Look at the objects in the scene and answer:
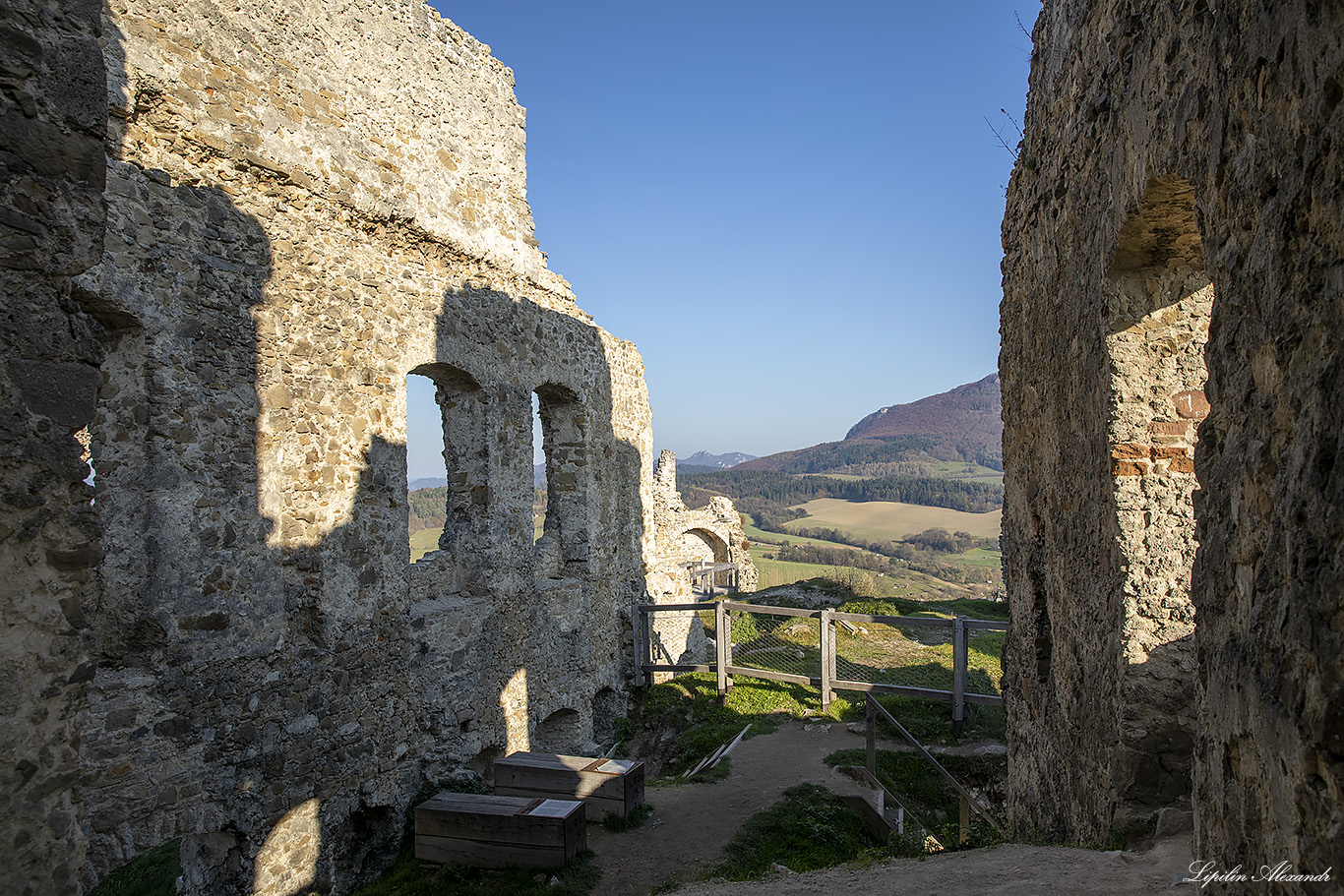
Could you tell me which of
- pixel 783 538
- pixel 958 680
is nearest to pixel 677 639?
pixel 958 680

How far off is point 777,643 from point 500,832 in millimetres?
8178

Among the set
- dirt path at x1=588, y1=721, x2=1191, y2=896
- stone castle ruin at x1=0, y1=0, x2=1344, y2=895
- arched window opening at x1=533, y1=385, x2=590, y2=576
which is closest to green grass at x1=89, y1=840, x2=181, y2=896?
stone castle ruin at x1=0, y1=0, x2=1344, y2=895

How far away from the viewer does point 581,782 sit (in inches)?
242

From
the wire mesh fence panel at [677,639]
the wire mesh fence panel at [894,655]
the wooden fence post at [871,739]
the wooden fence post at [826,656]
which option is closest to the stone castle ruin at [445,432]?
the wooden fence post at [871,739]

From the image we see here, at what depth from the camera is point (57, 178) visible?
2.24 meters

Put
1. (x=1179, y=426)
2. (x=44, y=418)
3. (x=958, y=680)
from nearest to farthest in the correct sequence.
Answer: (x=44, y=418) → (x=1179, y=426) → (x=958, y=680)

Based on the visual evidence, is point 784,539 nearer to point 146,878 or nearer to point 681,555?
point 681,555

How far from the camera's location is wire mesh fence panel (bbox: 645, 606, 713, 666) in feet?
36.4

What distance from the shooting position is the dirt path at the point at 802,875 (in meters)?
3.08

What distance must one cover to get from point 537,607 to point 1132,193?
701 cm

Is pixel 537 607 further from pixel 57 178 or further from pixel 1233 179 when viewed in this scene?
pixel 1233 179

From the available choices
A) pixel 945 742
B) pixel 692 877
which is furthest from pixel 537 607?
pixel 945 742

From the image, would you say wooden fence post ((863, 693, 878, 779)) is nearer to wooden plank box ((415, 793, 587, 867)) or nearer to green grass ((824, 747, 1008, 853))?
green grass ((824, 747, 1008, 853))

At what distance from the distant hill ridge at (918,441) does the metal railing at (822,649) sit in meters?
78.0
